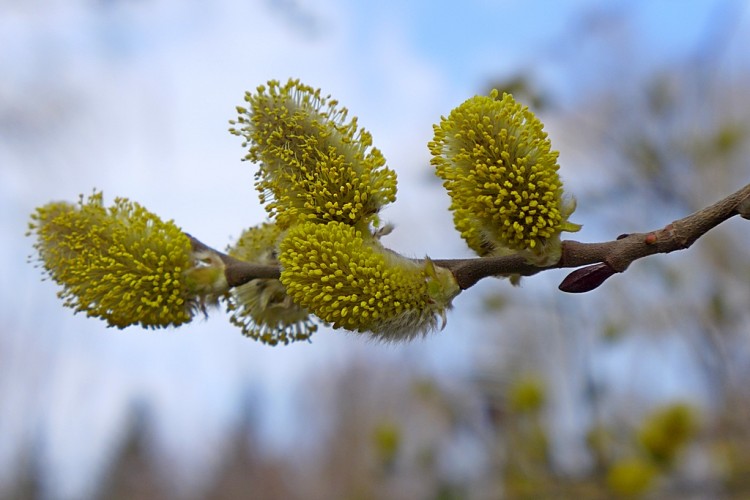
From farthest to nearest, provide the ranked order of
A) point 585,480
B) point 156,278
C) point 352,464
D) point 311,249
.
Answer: point 352,464 < point 585,480 < point 156,278 < point 311,249

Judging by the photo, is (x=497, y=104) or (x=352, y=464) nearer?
(x=497, y=104)

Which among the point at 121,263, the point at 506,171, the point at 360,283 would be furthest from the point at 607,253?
the point at 121,263

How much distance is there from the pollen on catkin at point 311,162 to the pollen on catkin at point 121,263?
231 mm

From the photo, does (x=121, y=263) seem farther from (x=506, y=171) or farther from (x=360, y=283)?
(x=506, y=171)

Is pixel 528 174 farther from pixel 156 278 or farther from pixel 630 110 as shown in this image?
pixel 630 110

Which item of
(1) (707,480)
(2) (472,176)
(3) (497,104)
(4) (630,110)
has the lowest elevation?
(1) (707,480)

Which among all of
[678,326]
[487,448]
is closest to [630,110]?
[678,326]

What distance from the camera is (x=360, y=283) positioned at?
3.50 feet

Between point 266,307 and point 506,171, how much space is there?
51 centimetres

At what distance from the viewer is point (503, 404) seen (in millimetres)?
4164

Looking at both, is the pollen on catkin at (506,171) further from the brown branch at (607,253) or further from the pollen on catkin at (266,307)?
the pollen on catkin at (266,307)

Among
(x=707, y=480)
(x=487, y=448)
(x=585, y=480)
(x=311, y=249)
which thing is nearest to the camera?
(x=311, y=249)

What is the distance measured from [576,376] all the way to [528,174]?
9.21 feet

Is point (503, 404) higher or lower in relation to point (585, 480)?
higher
